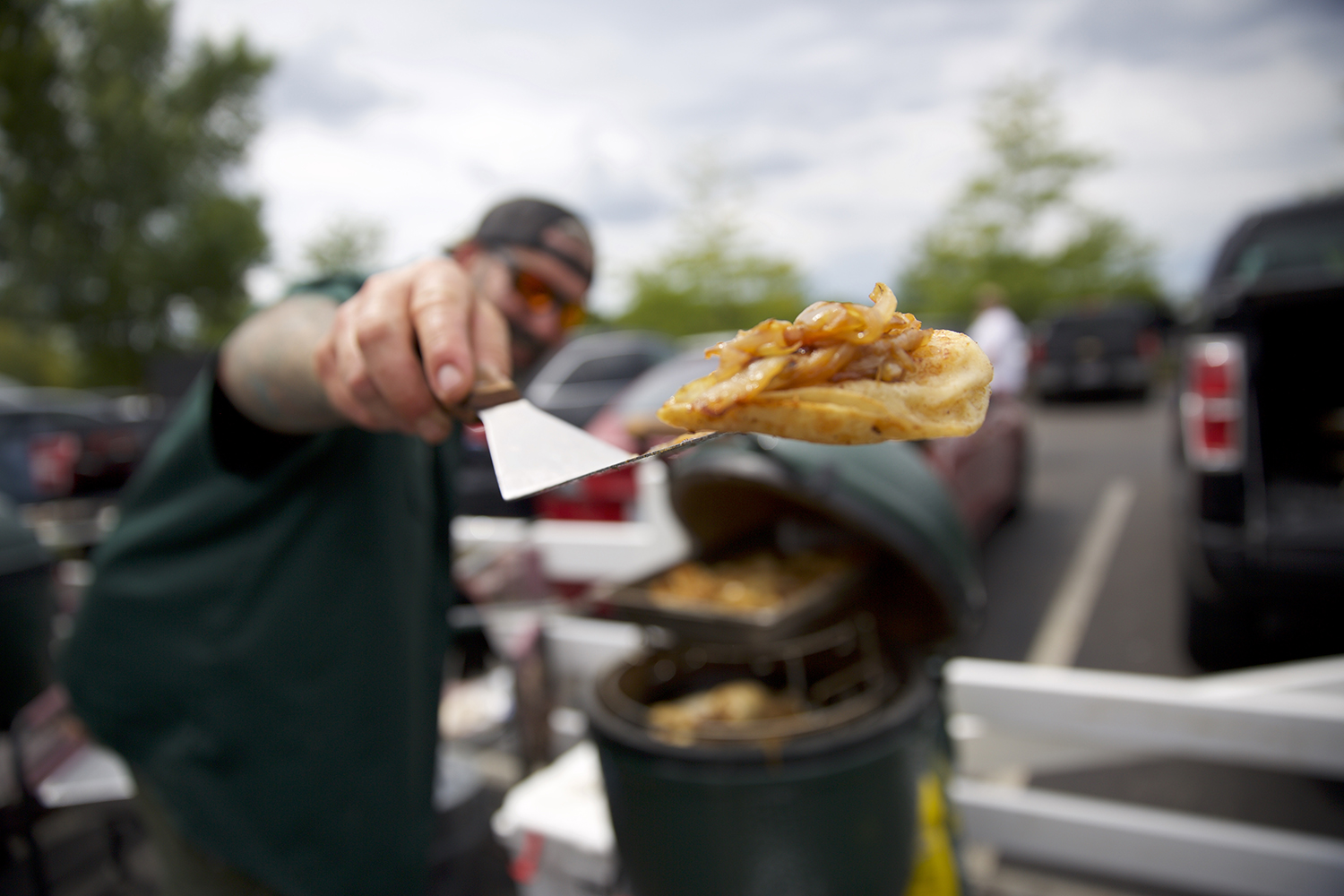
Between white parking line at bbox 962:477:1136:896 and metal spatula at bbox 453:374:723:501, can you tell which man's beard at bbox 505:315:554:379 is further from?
white parking line at bbox 962:477:1136:896

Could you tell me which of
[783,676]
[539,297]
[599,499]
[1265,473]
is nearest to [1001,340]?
[1265,473]

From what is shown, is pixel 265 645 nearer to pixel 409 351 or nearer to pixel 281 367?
pixel 281 367

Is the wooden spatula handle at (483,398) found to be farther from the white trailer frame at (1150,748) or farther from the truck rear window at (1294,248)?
the truck rear window at (1294,248)

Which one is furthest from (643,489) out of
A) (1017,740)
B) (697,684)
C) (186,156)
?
(186,156)

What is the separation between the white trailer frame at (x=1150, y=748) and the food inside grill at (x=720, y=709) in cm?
79

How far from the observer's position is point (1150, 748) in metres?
2.64

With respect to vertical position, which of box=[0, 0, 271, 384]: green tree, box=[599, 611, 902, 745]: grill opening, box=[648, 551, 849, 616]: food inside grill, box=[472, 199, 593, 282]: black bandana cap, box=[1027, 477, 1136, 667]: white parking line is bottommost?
box=[1027, 477, 1136, 667]: white parking line

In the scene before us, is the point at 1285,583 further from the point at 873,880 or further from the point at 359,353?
the point at 359,353

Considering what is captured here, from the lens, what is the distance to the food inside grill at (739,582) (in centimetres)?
258

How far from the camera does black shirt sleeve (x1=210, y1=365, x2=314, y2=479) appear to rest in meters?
1.67

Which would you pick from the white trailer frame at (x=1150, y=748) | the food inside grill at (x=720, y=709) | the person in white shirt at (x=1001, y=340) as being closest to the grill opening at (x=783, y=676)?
the food inside grill at (x=720, y=709)

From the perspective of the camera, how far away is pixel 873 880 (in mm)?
2133

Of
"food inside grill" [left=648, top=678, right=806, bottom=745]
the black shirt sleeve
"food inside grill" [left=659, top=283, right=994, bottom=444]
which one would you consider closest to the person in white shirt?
"food inside grill" [left=648, top=678, right=806, bottom=745]

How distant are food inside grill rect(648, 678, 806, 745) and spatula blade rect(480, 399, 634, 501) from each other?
135cm
